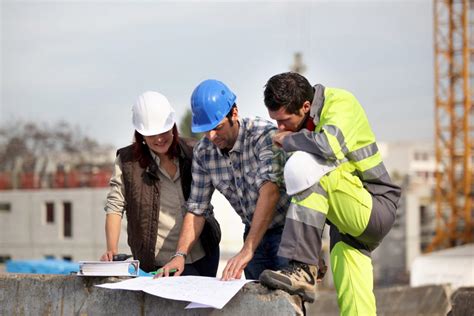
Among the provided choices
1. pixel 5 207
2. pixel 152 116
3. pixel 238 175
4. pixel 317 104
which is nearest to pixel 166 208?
pixel 152 116

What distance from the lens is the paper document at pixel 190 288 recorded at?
13.8 feet

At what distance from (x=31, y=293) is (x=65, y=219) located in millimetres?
52800

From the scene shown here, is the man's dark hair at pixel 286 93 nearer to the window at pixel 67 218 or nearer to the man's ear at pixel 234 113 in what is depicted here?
the man's ear at pixel 234 113

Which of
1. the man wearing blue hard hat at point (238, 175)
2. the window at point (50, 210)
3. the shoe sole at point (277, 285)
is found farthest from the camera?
the window at point (50, 210)

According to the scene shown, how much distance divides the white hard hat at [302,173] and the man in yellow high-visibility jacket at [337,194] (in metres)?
0.05

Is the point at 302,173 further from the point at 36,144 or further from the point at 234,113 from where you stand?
the point at 36,144

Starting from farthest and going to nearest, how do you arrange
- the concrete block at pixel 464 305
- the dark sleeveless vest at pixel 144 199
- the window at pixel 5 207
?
the window at pixel 5 207 → the dark sleeveless vest at pixel 144 199 → the concrete block at pixel 464 305

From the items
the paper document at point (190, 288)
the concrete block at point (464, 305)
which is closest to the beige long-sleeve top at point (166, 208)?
the paper document at point (190, 288)

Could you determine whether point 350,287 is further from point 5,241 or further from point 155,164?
point 5,241

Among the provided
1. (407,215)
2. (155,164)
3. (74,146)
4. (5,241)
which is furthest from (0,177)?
(155,164)

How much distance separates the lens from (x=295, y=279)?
14.0 ft

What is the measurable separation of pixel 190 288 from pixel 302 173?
729mm

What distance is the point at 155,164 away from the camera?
5484mm

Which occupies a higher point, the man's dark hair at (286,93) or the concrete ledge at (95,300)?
the man's dark hair at (286,93)
